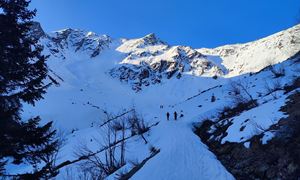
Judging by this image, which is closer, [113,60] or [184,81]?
[184,81]

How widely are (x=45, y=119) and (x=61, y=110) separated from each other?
8286 millimetres

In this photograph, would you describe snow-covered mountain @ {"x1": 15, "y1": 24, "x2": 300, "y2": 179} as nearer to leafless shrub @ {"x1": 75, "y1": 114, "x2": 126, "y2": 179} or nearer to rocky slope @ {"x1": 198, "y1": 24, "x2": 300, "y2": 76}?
rocky slope @ {"x1": 198, "y1": 24, "x2": 300, "y2": 76}

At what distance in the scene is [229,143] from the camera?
1599cm

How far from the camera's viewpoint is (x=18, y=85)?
400 inches

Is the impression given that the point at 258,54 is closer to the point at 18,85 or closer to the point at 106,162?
the point at 106,162

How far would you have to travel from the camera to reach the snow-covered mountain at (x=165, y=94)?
52.2ft

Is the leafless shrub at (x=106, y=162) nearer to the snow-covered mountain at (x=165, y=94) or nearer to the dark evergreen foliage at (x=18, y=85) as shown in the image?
the snow-covered mountain at (x=165, y=94)

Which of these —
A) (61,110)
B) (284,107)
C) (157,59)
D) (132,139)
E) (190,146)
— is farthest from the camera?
(157,59)

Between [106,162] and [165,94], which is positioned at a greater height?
[165,94]

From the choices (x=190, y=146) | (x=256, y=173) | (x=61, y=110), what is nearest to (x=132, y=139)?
(x=190, y=146)

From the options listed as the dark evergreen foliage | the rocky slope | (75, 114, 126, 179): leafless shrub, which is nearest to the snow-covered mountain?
the rocky slope

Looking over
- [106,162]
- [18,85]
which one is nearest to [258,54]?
[106,162]

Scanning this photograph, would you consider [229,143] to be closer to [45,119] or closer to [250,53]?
[45,119]

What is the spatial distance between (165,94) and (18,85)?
11826cm
